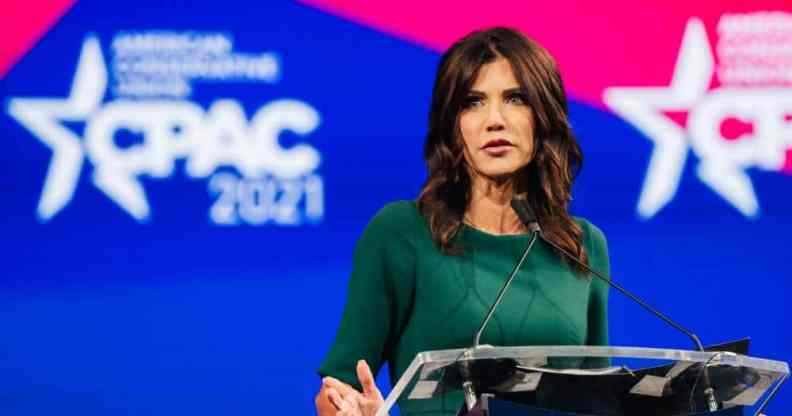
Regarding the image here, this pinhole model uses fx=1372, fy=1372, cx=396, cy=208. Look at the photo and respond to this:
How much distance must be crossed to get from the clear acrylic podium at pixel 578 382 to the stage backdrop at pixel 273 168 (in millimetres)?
1903

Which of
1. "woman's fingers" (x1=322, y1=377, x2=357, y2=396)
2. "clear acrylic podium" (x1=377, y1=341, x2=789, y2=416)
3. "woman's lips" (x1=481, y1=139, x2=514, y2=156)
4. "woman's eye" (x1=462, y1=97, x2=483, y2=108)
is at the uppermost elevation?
"woman's eye" (x1=462, y1=97, x2=483, y2=108)

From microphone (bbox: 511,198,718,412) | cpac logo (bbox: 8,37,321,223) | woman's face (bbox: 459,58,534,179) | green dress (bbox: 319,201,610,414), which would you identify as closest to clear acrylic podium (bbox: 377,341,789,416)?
microphone (bbox: 511,198,718,412)

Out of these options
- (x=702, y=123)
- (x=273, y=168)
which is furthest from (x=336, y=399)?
(x=702, y=123)

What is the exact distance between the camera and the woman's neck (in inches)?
99.2

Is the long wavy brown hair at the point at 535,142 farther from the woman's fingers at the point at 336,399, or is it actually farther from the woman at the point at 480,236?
the woman's fingers at the point at 336,399

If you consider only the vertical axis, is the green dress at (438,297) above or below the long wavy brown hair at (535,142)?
below

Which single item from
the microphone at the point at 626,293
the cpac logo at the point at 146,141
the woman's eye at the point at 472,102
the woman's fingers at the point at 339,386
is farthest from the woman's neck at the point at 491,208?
the cpac logo at the point at 146,141

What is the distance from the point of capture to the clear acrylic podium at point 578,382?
5.81 feet

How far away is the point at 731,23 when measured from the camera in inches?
154

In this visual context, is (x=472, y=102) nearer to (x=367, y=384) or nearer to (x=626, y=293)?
(x=626, y=293)

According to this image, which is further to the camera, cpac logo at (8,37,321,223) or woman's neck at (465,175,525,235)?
cpac logo at (8,37,321,223)

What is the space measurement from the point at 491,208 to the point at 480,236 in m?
0.07

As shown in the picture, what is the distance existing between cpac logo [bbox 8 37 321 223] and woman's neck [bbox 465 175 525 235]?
127 centimetres

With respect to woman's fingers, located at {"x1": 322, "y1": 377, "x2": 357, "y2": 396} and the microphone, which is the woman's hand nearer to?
woman's fingers, located at {"x1": 322, "y1": 377, "x2": 357, "y2": 396}
